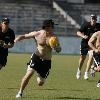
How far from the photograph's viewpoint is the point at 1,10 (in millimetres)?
43719

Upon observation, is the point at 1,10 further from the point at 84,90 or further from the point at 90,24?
the point at 84,90

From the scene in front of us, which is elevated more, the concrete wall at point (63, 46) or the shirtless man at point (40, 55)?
the shirtless man at point (40, 55)

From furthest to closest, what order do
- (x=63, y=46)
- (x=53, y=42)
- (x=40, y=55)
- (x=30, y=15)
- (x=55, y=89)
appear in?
(x=30, y=15)
(x=63, y=46)
(x=55, y=89)
(x=40, y=55)
(x=53, y=42)

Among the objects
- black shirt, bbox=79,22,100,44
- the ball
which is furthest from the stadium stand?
the ball

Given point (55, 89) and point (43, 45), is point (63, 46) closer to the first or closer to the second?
point (55, 89)

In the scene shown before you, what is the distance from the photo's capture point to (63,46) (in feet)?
125

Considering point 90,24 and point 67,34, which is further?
point 67,34

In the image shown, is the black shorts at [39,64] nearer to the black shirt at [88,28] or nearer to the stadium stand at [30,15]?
the black shirt at [88,28]

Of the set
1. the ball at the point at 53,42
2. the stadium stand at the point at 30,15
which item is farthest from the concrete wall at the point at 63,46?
the ball at the point at 53,42

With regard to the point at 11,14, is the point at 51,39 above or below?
above

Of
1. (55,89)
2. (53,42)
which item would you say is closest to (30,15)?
(55,89)

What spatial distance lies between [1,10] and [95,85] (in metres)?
29.3

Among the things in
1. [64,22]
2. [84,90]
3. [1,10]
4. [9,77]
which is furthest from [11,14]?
[84,90]

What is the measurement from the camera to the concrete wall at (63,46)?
1480 inches
